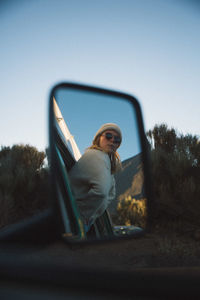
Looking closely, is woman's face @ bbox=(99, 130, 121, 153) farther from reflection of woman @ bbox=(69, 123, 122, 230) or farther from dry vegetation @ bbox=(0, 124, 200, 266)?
dry vegetation @ bbox=(0, 124, 200, 266)

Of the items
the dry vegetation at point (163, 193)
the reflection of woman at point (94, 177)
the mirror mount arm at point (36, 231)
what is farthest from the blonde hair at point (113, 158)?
the dry vegetation at point (163, 193)

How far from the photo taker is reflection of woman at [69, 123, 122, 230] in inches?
47.6

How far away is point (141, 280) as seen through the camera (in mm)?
3678

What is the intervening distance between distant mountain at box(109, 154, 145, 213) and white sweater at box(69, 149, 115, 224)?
10.7 inches

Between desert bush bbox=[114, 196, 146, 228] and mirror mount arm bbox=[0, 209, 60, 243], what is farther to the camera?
desert bush bbox=[114, 196, 146, 228]

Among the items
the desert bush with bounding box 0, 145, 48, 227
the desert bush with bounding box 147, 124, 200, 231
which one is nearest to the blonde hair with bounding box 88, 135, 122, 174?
the desert bush with bounding box 0, 145, 48, 227

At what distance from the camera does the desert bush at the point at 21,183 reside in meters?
4.05

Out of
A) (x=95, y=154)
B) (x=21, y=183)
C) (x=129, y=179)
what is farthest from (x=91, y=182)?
(x=21, y=183)

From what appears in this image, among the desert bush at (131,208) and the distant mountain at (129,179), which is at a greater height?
the distant mountain at (129,179)

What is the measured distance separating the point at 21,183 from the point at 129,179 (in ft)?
10.9

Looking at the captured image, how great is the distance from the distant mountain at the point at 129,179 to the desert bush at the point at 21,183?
1.70 metres

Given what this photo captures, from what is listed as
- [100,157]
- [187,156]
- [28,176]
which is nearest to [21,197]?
[28,176]

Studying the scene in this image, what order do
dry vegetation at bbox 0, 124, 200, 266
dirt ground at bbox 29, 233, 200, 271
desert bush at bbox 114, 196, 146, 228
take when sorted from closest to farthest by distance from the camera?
desert bush at bbox 114, 196, 146, 228
dry vegetation at bbox 0, 124, 200, 266
dirt ground at bbox 29, 233, 200, 271

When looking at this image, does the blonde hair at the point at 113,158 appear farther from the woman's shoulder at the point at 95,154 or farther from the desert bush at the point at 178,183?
the desert bush at the point at 178,183
